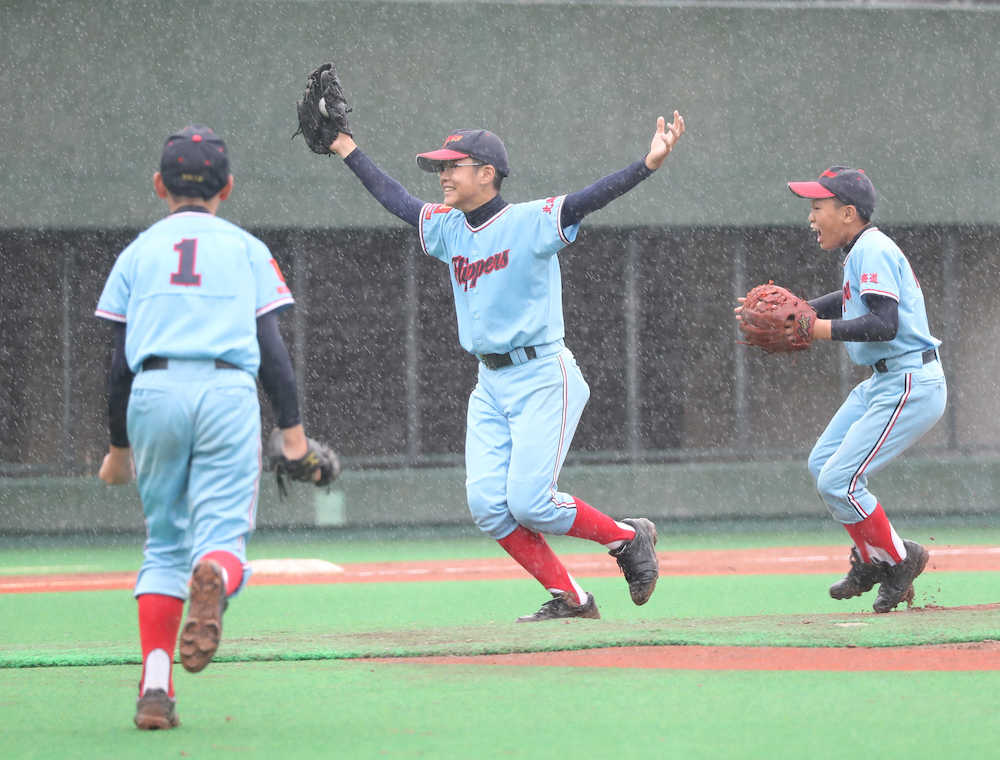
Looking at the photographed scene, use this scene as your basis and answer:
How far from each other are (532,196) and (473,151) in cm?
845

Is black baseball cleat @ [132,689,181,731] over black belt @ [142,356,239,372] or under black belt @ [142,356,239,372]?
under

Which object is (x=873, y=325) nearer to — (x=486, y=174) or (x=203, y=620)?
(x=486, y=174)

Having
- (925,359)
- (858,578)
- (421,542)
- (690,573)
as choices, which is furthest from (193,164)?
(421,542)

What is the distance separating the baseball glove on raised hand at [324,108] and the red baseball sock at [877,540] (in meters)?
3.42

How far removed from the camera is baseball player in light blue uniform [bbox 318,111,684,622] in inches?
279

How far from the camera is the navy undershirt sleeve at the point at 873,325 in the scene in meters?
7.45

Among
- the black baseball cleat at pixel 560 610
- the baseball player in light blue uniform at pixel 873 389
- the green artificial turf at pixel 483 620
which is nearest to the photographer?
the green artificial turf at pixel 483 620

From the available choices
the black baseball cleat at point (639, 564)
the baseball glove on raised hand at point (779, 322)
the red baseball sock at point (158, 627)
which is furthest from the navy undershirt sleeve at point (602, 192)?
the red baseball sock at point (158, 627)

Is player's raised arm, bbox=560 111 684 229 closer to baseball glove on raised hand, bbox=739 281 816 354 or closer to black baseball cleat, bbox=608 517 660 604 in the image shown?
baseball glove on raised hand, bbox=739 281 816 354

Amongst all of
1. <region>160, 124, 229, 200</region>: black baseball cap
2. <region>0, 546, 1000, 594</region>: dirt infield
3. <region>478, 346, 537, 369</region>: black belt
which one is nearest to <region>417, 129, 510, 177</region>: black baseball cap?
<region>478, 346, 537, 369</region>: black belt

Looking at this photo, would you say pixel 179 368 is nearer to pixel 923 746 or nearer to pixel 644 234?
pixel 923 746

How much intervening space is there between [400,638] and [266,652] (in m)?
0.78

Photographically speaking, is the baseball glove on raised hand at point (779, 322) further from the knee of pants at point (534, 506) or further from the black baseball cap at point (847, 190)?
the knee of pants at point (534, 506)

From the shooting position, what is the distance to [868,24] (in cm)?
1652
